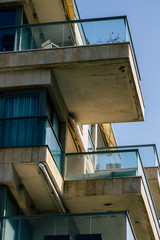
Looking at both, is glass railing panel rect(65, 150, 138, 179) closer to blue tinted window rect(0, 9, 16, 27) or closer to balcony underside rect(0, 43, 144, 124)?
balcony underside rect(0, 43, 144, 124)

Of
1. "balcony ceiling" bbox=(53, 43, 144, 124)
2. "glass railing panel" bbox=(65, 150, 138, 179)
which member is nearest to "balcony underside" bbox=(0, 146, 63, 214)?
"glass railing panel" bbox=(65, 150, 138, 179)

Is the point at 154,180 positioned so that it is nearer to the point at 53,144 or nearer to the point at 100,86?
the point at 100,86

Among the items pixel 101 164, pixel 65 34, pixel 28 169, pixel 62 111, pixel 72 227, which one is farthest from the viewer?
pixel 62 111

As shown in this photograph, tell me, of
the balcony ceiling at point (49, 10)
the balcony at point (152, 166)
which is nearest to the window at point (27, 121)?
the balcony ceiling at point (49, 10)

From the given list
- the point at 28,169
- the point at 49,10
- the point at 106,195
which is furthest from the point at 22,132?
the point at 49,10

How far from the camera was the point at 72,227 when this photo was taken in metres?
20.1

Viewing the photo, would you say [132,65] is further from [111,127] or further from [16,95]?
[111,127]

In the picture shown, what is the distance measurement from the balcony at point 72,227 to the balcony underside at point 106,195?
2.84m

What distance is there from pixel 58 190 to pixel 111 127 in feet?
53.8

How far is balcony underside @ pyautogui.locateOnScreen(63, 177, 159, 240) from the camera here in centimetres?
2312

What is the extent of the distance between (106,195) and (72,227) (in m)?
3.26

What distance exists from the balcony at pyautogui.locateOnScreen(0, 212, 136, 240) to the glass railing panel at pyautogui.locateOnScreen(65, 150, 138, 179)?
3.58 m

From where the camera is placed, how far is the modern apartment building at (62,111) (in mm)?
22156

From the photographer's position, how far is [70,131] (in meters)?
26.6
